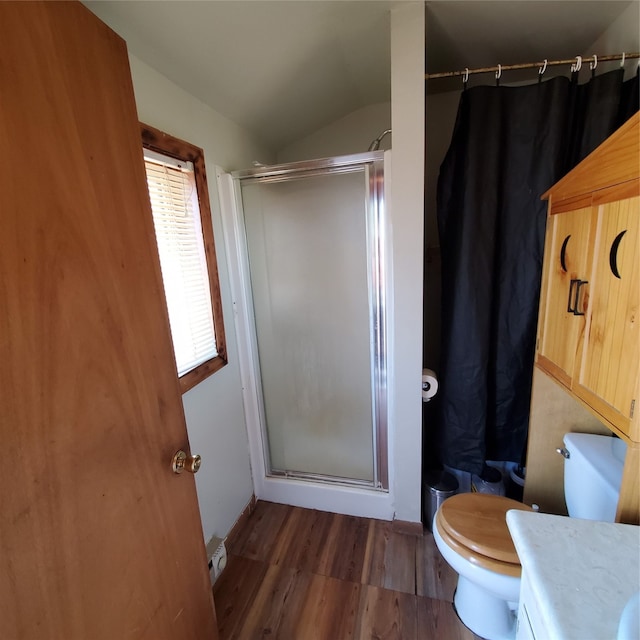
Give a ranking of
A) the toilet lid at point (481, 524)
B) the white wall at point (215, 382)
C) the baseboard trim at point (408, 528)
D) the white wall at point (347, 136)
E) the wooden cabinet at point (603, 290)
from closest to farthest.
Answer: the wooden cabinet at point (603, 290) < the toilet lid at point (481, 524) < the white wall at point (215, 382) < the baseboard trim at point (408, 528) < the white wall at point (347, 136)

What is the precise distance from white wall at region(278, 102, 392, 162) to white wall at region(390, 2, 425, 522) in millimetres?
793

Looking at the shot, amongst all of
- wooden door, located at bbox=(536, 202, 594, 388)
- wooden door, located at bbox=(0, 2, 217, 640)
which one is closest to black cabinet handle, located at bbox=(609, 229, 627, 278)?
wooden door, located at bbox=(536, 202, 594, 388)

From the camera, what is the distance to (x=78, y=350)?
63 cm

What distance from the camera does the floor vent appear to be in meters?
1.44

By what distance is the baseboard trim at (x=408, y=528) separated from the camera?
1.69 m

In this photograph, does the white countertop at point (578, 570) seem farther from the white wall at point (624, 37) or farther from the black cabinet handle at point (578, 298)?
the white wall at point (624, 37)

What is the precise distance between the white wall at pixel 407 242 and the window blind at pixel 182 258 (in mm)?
862

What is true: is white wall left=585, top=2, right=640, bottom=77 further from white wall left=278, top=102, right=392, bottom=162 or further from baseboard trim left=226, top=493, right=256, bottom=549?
baseboard trim left=226, top=493, right=256, bottom=549

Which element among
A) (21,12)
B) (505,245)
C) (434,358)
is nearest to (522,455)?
(434,358)

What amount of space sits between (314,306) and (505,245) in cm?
94

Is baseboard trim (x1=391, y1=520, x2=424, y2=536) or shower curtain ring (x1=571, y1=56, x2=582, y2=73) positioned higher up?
shower curtain ring (x1=571, y1=56, x2=582, y2=73)

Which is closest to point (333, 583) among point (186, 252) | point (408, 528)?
point (408, 528)

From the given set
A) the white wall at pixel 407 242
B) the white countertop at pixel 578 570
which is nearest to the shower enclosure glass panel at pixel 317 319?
the white wall at pixel 407 242

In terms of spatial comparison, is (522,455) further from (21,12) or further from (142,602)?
(21,12)
